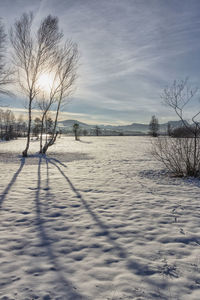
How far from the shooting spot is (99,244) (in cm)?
287

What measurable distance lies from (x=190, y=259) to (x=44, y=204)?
3.51 metres

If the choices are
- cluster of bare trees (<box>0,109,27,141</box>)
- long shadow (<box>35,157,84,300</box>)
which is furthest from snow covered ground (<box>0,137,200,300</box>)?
cluster of bare trees (<box>0,109,27,141</box>)

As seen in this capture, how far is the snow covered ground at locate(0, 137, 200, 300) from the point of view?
6.61ft

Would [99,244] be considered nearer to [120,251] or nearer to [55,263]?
[120,251]

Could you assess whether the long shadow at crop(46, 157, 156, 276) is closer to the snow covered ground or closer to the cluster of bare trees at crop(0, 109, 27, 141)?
the snow covered ground

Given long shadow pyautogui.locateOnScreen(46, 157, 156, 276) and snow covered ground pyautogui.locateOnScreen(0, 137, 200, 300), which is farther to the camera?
long shadow pyautogui.locateOnScreen(46, 157, 156, 276)

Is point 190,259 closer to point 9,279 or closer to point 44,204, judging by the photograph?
point 9,279

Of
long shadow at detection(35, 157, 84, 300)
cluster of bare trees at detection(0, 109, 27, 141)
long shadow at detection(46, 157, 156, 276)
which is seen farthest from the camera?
cluster of bare trees at detection(0, 109, 27, 141)

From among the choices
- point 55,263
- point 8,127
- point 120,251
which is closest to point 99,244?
point 120,251

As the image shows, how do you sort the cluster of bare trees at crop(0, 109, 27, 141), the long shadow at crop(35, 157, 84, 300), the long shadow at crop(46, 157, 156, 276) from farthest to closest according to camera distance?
the cluster of bare trees at crop(0, 109, 27, 141) < the long shadow at crop(46, 157, 156, 276) < the long shadow at crop(35, 157, 84, 300)

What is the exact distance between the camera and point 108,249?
274 centimetres

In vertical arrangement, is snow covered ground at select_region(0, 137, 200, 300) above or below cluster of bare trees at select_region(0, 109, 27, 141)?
below

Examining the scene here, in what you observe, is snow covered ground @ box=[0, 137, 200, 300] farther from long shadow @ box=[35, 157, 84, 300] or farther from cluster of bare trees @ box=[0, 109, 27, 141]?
cluster of bare trees @ box=[0, 109, 27, 141]

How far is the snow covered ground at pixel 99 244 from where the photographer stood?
2.01m
